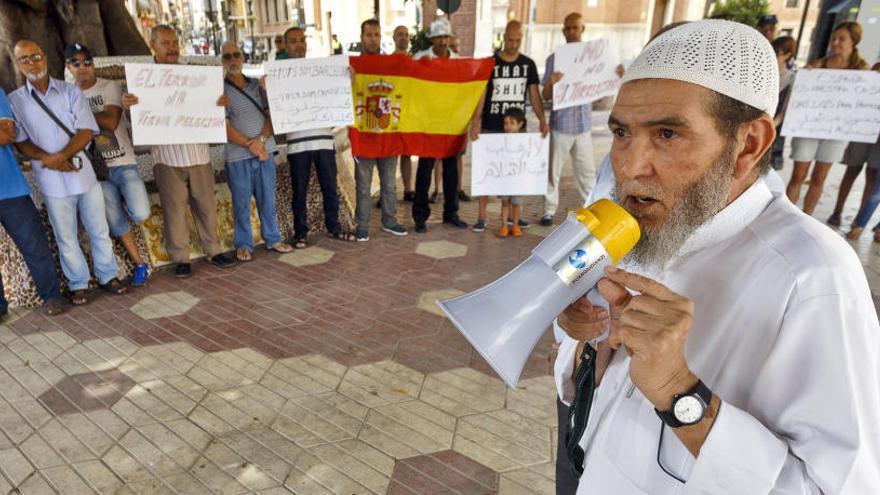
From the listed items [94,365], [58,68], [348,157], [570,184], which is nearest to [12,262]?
[94,365]

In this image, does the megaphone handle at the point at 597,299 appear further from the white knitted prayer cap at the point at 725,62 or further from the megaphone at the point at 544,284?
the white knitted prayer cap at the point at 725,62

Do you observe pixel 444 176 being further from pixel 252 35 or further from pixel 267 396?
pixel 252 35

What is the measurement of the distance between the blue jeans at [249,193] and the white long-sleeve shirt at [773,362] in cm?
465

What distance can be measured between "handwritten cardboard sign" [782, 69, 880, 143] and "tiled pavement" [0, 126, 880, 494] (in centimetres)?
167

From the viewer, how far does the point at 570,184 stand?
8.14 m

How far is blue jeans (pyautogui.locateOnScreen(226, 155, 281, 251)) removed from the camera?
16.6ft

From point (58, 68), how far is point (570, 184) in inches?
262

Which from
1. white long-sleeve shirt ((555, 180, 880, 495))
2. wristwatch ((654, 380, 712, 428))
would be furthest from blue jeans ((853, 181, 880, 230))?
wristwatch ((654, 380, 712, 428))

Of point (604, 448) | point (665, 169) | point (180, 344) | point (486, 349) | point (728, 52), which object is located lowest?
point (180, 344)

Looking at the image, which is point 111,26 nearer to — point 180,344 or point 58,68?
point 58,68

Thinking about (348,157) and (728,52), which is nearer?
(728,52)

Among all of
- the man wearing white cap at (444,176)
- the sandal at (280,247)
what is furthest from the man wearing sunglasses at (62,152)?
the man wearing white cap at (444,176)

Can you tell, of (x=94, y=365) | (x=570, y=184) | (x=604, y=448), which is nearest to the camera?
(x=604, y=448)

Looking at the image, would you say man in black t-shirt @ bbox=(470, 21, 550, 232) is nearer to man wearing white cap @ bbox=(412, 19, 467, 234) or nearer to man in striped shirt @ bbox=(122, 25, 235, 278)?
man wearing white cap @ bbox=(412, 19, 467, 234)
